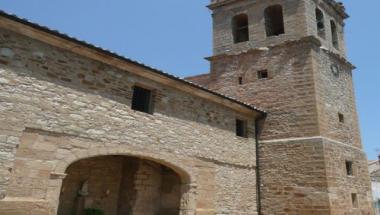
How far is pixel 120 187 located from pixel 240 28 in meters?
8.47

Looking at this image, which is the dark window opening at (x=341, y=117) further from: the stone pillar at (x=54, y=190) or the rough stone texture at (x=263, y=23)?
the stone pillar at (x=54, y=190)

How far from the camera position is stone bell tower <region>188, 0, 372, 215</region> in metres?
10.8

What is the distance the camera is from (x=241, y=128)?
11.8m

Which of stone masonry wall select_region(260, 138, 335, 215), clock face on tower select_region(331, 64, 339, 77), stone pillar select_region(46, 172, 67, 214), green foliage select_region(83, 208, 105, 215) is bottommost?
green foliage select_region(83, 208, 105, 215)

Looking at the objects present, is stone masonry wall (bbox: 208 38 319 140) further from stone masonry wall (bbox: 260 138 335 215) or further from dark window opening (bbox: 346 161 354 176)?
dark window opening (bbox: 346 161 354 176)

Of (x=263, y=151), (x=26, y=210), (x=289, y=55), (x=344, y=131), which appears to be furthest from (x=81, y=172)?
(x=344, y=131)

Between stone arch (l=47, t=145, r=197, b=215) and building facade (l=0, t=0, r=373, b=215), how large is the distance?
3cm

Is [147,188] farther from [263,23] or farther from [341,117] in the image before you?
Answer: [263,23]

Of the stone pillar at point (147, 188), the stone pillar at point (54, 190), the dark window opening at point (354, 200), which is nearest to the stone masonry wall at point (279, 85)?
the dark window opening at point (354, 200)

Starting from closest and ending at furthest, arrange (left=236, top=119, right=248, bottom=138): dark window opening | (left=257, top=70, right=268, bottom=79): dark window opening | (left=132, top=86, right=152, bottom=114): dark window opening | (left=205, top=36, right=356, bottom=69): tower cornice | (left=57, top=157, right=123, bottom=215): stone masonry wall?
1. (left=132, top=86, right=152, bottom=114): dark window opening
2. (left=57, top=157, right=123, bottom=215): stone masonry wall
3. (left=236, top=119, right=248, bottom=138): dark window opening
4. (left=205, top=36, right=356, bottom=69): tower cornice
5. (left=257, top=70, right=268, bottom=79): dark window opening

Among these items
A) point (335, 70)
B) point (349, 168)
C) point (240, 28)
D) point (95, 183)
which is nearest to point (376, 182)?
point (349, 168)

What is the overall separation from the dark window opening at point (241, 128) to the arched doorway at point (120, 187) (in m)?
2.79

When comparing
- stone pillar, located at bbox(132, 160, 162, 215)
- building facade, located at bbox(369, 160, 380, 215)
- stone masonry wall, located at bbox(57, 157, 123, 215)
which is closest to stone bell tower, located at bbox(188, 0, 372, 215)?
stone pillar, located at bbox(132, 160, 162, 215)

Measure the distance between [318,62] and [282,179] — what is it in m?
4.38
